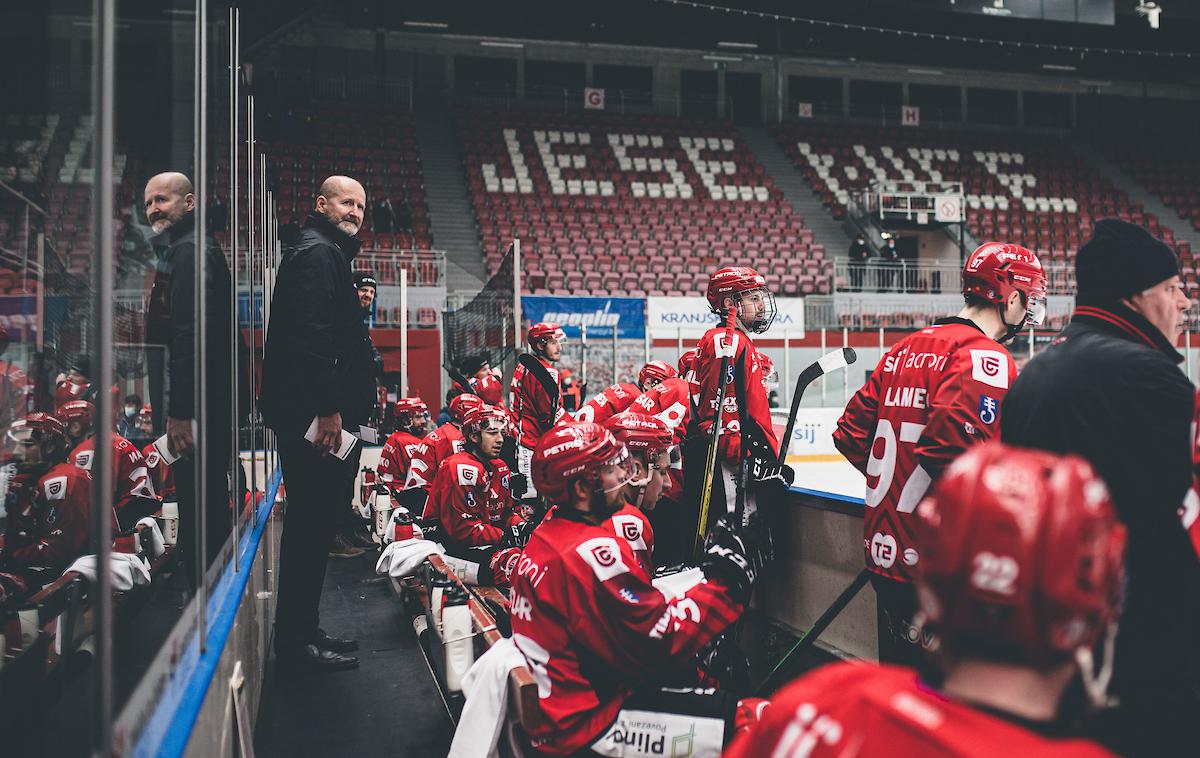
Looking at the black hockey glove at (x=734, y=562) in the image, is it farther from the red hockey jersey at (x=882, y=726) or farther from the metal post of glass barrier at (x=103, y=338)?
the metal post of glass barrier at (x=103, y=338)

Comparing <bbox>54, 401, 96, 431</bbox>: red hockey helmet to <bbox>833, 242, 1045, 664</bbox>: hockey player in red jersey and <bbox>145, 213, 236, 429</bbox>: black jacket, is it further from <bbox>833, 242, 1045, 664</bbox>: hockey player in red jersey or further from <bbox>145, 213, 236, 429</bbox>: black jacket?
<bbox>833, 242, 1045, 664</bbox>: hockey player in red jersey

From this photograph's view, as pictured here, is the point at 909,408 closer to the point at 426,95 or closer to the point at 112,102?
the point at 112,102

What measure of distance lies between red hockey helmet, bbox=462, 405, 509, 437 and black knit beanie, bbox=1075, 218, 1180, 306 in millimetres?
3202

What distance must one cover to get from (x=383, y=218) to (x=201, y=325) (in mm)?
14233

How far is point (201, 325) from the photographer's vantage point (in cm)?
193

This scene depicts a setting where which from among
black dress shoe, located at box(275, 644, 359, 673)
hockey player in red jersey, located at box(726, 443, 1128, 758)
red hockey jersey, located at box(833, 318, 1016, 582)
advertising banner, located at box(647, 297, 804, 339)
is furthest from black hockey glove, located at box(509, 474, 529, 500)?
advertising banner, located at box(647, 297, 804, 339)

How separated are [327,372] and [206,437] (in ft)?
3.88

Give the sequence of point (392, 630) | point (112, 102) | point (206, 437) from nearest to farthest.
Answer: point (112, 102) → point (206, 437) → point (392, 630)

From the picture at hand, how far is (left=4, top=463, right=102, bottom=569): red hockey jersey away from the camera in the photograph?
2027 mm

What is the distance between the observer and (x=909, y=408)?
2488mm

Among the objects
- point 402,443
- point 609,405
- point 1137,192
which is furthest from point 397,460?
point 1137,192

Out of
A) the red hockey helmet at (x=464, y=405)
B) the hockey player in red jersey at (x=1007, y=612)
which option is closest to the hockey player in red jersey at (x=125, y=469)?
the hockey player in red jersey at (x=1007, y=612)

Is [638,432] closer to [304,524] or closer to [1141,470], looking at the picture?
[304,524]

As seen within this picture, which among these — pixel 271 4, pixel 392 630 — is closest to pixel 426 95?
pixel 271 4
